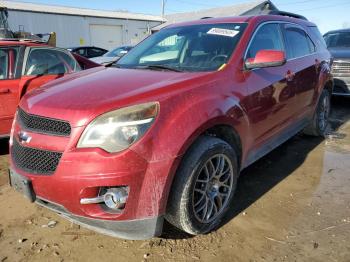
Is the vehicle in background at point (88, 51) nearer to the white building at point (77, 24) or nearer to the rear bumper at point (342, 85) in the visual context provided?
the rear bumper at point (342, 85)

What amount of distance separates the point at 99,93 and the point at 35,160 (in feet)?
2.20

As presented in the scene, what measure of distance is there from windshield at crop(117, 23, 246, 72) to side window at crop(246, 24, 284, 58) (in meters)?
0.18

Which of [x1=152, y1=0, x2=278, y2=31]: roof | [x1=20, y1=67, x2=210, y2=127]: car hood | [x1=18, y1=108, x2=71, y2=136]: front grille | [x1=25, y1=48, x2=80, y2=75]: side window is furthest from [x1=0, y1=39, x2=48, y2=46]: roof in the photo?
[x1=152, y1=0, x2=278, y2=31]: roof

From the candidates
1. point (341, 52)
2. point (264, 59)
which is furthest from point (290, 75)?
point (341, 52)

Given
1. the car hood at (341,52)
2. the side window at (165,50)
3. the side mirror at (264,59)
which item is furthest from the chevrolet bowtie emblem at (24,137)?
the car hood at (341,52)

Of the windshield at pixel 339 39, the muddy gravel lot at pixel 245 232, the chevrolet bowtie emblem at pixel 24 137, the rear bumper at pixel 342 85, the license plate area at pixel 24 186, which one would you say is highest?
the windshield at pixel 339 39

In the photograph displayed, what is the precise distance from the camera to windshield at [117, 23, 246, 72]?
3441 mm

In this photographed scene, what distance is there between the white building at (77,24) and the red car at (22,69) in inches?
1020

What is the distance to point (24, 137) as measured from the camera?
2.77 meters

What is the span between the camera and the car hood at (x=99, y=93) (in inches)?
99.3

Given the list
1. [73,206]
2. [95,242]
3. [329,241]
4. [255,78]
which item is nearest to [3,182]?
[95,242]

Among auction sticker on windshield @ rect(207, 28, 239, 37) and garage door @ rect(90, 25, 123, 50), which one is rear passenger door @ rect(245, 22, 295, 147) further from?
garage door @ rect(90, 25, 123, 50)

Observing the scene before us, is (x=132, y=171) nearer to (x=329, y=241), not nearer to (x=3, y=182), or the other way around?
(x=329, y=241)

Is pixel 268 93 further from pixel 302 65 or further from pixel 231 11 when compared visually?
pixel 231 11
